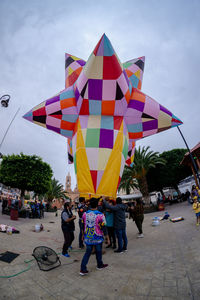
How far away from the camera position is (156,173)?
30234mm

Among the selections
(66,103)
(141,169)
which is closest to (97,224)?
(66,103)

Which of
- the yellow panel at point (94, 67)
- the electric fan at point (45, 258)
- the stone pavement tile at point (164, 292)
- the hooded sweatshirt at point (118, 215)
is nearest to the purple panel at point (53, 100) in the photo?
the yellow panel at point (94, 67)

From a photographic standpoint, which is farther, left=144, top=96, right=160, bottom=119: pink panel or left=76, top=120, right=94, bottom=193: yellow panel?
left=144, top=96, right=160, bottom=119: pink panel

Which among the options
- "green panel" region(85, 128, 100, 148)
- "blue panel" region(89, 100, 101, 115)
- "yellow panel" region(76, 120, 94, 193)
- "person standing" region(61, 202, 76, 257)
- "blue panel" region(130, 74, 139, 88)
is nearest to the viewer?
"person standing" region(61, 202, 76, 257)

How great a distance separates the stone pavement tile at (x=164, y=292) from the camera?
257cm

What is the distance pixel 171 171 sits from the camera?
29.0 m

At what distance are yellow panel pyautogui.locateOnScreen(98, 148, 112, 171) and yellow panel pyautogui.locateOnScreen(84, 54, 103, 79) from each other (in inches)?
96.0

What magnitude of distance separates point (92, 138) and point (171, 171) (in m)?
27.2

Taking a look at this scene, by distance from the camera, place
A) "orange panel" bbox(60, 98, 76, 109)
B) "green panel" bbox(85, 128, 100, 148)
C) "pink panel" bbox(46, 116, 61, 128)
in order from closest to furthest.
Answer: "green panel" bbox(85, 128, 100, 148) → "orange panel" bbox(60, 98, 76, 109) → "pink panel" bbox(46, 116, 61, 128)

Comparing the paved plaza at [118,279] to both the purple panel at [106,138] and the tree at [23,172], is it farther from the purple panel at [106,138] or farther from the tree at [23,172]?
the tree at [23,172]

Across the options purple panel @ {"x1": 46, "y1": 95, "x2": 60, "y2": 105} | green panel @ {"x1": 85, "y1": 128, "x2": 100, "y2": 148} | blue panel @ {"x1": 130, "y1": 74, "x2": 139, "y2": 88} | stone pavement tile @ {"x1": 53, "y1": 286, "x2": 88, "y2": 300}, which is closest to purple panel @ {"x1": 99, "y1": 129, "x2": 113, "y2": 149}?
green panel @ {"x1": 85, "y1": 128, "x2": 100, "y2": 148}

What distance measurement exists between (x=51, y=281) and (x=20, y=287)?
0.58 metres

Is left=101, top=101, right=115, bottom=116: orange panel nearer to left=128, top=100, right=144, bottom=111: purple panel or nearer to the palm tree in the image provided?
left=128, top=100, right=144, bottom=111: purple panel

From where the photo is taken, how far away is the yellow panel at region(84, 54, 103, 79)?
4965 millimetres
